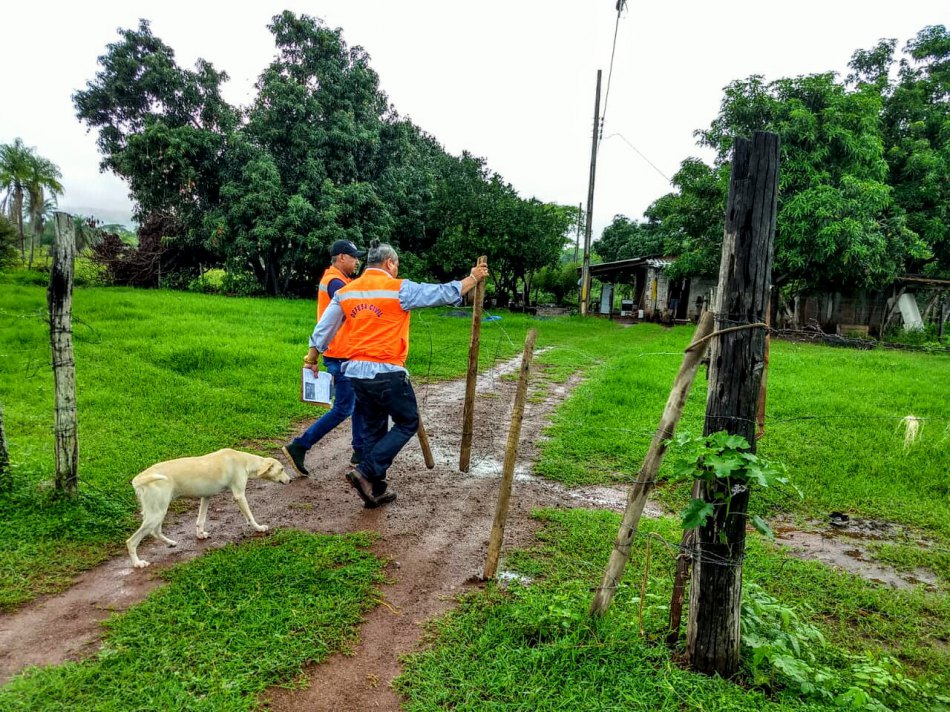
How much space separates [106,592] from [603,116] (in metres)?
22.1

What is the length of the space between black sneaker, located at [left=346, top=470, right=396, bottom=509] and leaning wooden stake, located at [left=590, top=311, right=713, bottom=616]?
223 centimetres

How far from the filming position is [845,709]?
248cm

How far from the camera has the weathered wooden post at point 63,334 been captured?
4.01 metres

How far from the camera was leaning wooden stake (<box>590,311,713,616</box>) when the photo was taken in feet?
8.62

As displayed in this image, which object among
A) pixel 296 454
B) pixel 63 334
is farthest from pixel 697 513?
pixel 63 334

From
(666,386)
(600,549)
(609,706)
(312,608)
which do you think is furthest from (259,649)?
(666,386)

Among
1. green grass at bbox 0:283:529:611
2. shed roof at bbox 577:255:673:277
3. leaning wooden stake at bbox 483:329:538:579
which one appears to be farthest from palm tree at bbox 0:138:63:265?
leaning wooden stake at bbox 483:329:538:579

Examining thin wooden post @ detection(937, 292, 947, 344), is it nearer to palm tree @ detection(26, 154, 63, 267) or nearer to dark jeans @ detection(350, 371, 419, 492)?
dark jeans @ detection(350, 371, 419, 492)

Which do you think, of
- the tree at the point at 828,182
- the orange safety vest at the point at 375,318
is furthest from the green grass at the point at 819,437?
the tree at the point at 828,182

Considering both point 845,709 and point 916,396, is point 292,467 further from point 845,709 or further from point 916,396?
point 916,396

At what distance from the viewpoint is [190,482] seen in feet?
12.3

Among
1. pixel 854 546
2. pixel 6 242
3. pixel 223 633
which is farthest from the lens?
pixel 6 242

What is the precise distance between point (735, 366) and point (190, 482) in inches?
140

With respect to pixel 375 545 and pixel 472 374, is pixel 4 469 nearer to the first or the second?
pixel 375 545
